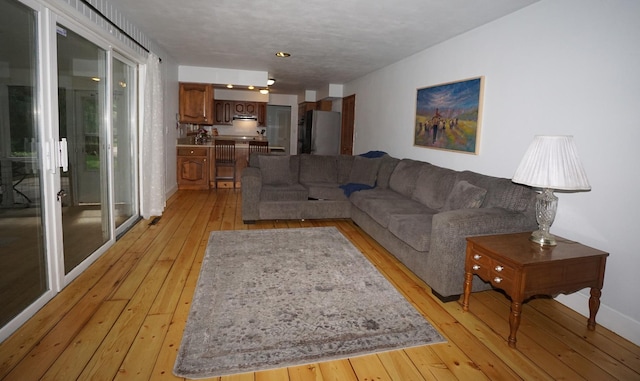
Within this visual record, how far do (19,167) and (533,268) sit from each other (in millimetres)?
3306

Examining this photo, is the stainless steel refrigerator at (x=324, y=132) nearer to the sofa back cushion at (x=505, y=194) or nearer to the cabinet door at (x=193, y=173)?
the cabinet door at (x=193, y=173)

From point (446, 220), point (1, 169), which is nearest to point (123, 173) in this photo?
point (1, 169)

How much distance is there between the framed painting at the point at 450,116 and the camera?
385cm

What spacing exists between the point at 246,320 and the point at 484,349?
152 cm

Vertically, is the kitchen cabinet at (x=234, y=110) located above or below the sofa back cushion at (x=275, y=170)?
above

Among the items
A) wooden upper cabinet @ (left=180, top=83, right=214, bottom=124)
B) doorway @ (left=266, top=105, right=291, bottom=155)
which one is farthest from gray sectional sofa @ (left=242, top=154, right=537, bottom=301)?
doorway @ (left=266, top=105, right=291, bottom=155)

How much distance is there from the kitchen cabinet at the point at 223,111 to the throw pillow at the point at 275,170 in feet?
16.6

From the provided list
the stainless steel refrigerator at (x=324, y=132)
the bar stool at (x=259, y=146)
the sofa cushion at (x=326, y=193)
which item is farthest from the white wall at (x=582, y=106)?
the stainless steel refrigerator at (x=324, y=132)

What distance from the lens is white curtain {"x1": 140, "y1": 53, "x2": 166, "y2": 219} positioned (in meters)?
4.78

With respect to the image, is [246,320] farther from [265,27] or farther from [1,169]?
[265,27]

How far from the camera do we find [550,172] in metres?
2.36

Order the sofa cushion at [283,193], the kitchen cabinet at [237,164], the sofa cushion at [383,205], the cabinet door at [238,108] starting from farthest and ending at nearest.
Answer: the cabinet door at [238,108], the kitchen cabinet at [237,164], the sofa cushion at [283,193], the sofa cushion at [383,205]

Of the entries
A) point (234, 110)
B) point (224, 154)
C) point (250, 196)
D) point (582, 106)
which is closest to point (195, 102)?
point (224, 154)

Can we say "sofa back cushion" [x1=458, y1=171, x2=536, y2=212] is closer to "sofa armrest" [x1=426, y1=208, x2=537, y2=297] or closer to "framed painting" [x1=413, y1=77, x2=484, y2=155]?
"sofa armrest" [x1=426, y1=208, x2=537, y2=297]
